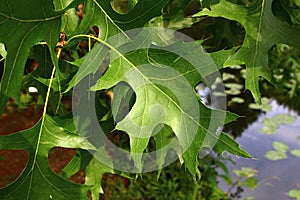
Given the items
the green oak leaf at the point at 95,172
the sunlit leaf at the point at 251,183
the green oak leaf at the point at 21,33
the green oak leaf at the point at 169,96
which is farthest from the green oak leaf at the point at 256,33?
the sunlit leaf at the point at 251,183

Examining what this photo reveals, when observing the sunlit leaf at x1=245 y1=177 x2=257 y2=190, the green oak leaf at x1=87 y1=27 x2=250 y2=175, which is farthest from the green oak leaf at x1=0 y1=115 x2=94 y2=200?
the sunlit leaf at x1=245 y1=177 x2=257 y2=190

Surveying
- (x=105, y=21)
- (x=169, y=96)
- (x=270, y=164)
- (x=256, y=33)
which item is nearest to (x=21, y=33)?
(x=105, y=21)

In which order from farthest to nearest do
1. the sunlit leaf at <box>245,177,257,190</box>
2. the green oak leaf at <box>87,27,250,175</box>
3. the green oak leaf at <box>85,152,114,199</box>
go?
the sunlit leaf at <box>245,177,257,190</box> → the green oak leaf at <box>85,152,114,199</box> → the green oak leaf at <box>87,27,250,175</box>

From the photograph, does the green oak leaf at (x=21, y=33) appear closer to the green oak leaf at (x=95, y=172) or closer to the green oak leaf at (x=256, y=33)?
the green oak leaf at (x=256, y=33)

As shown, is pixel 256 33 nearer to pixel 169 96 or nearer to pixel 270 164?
pixel 169 96

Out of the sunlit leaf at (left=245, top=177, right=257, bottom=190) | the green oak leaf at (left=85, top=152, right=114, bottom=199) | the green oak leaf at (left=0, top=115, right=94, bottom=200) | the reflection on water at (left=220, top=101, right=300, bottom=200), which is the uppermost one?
the green oak leaf at (left=0, top=115, right=94, bottom=200)

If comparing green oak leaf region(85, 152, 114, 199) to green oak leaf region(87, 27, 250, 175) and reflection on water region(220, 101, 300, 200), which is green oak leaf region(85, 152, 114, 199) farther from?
reflection on water region(220, 101, 300, 200)

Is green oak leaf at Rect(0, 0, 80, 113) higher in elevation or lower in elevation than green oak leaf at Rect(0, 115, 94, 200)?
higher
